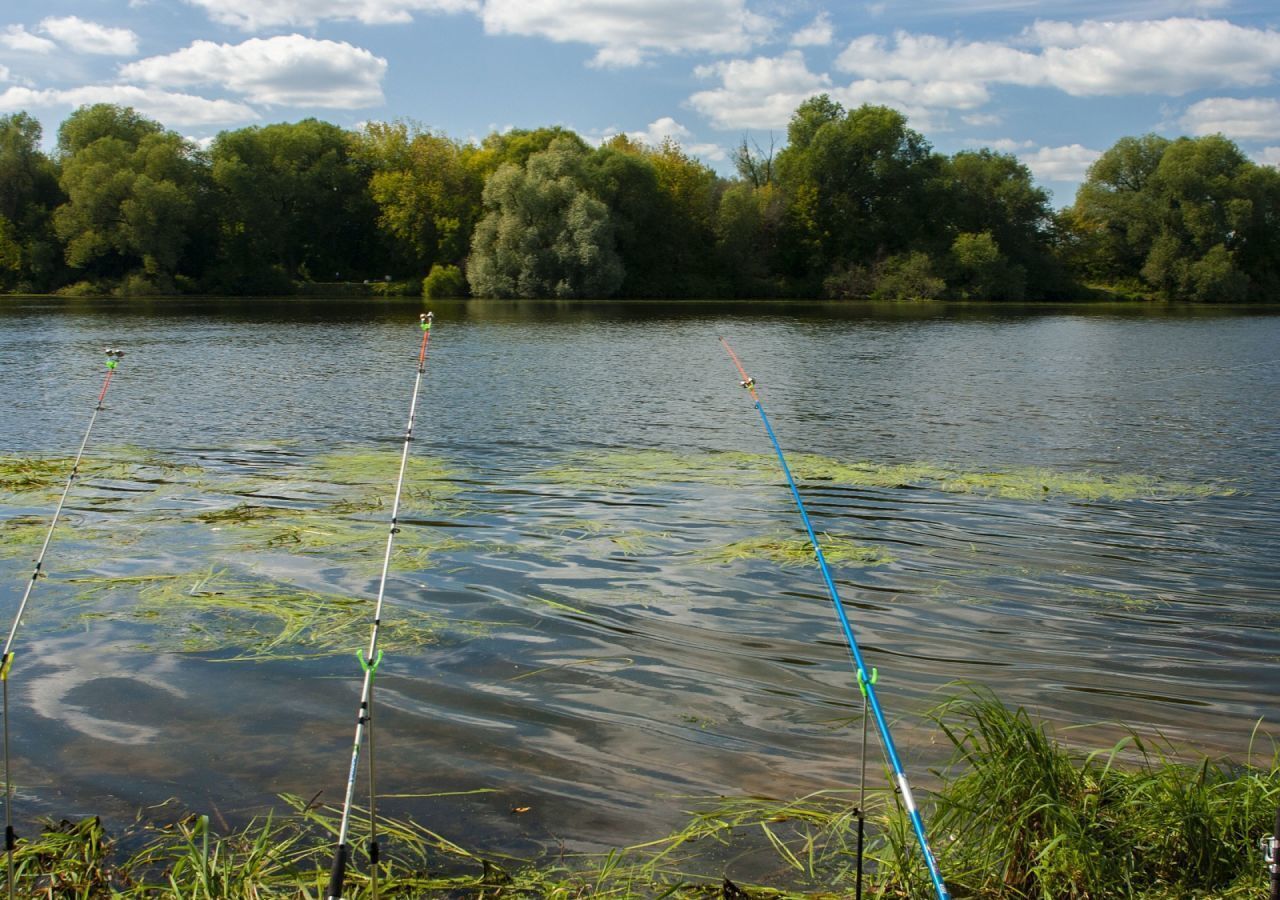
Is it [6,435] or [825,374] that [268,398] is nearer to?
[6,435]

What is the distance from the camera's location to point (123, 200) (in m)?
76.4

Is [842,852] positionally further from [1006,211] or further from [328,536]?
[1006,211]

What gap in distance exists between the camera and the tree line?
2980 inches

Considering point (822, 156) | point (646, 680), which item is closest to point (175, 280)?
point (822, 156)

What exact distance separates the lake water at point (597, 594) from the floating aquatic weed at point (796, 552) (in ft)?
0.21

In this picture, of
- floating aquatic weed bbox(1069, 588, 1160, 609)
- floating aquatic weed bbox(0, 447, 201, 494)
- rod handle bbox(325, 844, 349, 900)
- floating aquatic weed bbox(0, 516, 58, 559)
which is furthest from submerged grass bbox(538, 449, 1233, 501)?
rod handle bbox(325, 844, 349, 900)

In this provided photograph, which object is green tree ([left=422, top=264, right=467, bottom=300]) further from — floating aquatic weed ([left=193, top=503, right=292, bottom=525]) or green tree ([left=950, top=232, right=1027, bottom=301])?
floating aquatic weed ([left=193, top=503, right=292, bottom=525])

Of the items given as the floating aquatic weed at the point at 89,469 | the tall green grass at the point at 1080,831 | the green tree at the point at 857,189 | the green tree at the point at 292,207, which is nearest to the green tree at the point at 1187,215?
the green tree at the point at 857,189

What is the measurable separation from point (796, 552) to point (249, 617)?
16.0 feet

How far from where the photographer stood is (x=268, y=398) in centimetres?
2294

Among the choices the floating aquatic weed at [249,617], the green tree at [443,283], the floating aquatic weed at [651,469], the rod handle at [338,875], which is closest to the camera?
the rod handle at [338,875]

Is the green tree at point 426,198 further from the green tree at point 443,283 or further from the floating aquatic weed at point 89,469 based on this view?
the floating aquatic weed at point 89,469

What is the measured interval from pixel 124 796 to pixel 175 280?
3225 inches

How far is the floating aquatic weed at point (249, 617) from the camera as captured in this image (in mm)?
7602
